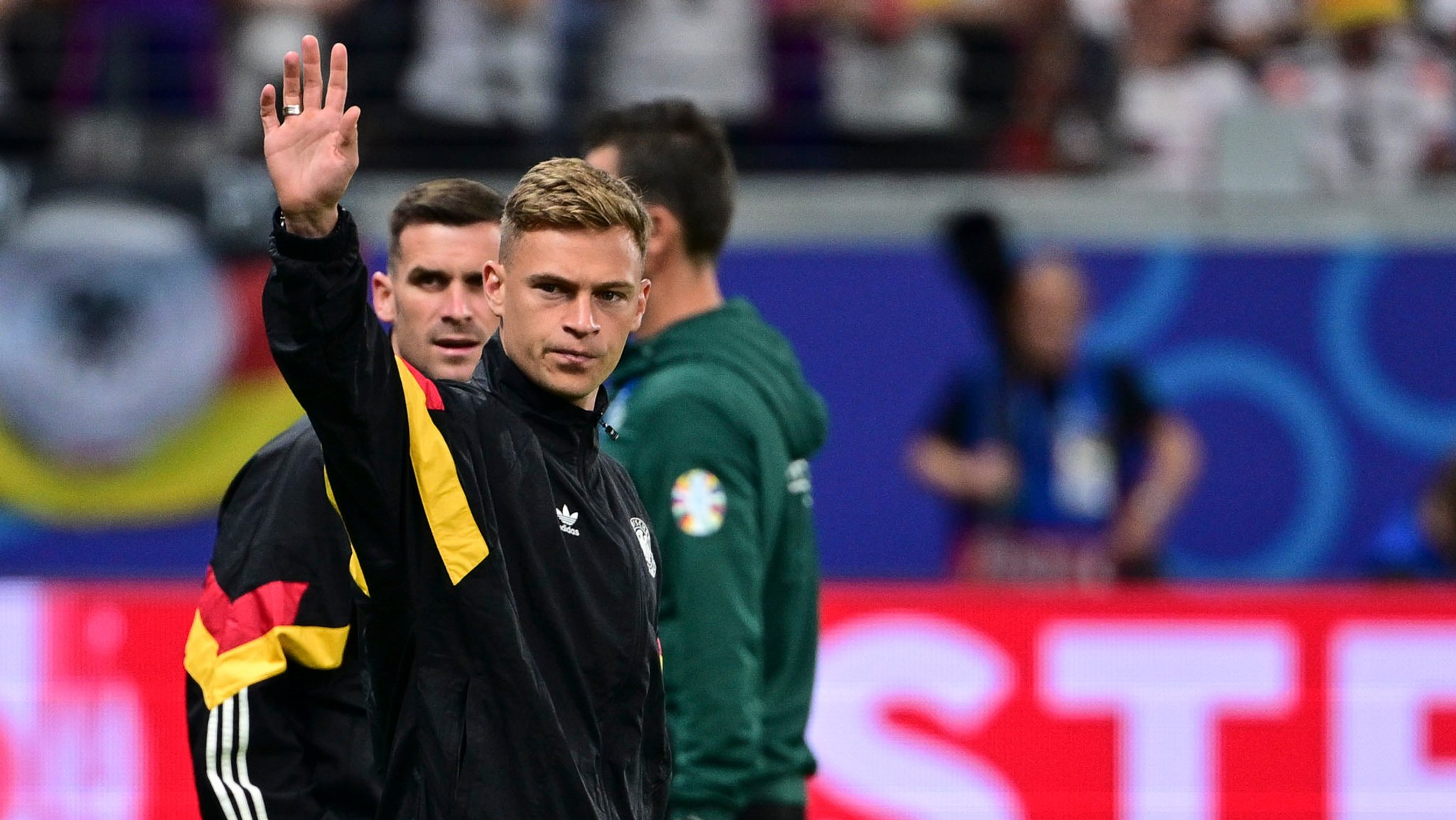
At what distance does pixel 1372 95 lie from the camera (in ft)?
30.3

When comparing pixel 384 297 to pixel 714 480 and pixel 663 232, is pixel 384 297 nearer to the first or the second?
pixel 663 232

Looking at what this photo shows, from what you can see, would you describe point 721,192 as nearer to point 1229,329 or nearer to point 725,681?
point 725,681

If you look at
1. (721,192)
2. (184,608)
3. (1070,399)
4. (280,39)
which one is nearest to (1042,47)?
(1070,399)

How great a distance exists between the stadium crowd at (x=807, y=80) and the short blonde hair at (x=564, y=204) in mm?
6102

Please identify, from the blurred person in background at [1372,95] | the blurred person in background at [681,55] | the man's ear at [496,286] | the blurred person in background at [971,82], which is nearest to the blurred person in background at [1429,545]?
the blurred person in background at [1372,95]

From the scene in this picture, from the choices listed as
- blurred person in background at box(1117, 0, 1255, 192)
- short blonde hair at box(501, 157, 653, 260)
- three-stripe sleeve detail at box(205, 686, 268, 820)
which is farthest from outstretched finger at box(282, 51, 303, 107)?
blurred person in background at box(1117, 0, 1255, 192)

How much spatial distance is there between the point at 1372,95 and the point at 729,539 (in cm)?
672

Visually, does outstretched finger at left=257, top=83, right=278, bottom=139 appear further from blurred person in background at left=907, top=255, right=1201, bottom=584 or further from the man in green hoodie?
blurred person in background at left=907, top=255, right=1201, bottom=584

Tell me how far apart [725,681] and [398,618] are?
103 centimetres

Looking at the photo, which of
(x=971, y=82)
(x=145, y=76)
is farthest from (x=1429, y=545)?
(x=145, y=76)

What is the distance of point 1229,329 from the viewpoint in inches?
341

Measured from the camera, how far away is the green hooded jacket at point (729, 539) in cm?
342

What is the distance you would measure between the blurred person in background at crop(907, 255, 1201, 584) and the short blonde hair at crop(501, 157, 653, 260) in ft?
17.4

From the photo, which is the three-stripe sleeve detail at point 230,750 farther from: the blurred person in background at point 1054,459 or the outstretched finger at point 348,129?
the blurred person in background at point 1054,459
